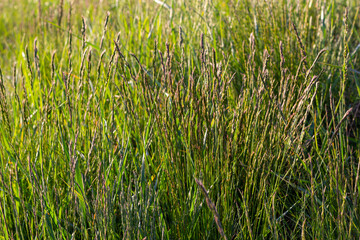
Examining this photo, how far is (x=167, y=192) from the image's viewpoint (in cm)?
133

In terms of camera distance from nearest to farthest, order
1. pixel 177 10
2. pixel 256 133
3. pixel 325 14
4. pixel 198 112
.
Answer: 1. pixel 198 112
2. pixel 256 133
3. pixel 325 14
4. pixel 177 10

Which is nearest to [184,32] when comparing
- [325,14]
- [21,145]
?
[325,14]

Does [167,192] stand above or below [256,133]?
below

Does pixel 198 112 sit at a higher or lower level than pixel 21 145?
higher

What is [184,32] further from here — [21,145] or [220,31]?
[21,145]

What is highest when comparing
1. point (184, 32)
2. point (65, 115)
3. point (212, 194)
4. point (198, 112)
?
point (184, 32)

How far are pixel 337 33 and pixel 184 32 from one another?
1127 millimetres

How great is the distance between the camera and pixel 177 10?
2.81 metres

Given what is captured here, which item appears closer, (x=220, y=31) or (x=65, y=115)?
(x=65, y=115)

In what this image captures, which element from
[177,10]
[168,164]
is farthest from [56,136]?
[177,10]

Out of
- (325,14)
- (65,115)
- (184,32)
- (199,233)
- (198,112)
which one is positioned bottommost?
(199,233)

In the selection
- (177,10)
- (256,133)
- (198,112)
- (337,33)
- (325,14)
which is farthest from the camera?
(177,10)

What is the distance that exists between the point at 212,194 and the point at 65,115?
702mm

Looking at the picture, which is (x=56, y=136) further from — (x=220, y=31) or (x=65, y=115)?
(x=220, y=31)
